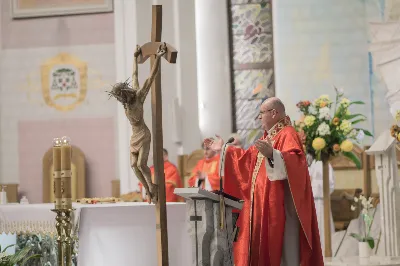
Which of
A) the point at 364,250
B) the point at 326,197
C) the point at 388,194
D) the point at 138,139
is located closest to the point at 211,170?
the point at 326,197

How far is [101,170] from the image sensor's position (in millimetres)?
13734

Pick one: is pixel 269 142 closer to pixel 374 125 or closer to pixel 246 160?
pixel 246 160

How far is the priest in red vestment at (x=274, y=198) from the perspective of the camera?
6.30 meters

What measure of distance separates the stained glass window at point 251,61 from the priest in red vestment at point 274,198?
6722 mm

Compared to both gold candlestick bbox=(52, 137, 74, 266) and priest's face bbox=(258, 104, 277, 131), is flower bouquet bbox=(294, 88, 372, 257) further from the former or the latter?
gold candlestick bbox=(52, 137, 74, 266)

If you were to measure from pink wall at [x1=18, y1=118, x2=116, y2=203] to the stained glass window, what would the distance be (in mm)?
2171

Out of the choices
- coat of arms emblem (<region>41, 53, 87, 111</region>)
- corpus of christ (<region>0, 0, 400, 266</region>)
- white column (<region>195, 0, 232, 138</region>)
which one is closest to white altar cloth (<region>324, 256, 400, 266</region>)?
corpus of christ (<region>0, 0, 400, 266</region>)

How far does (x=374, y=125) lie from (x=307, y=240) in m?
6.70

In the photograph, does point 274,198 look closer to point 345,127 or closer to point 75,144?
point 345,127

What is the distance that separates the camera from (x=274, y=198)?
254 inches

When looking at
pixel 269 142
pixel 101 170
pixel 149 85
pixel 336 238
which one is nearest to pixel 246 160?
pixel 269 142

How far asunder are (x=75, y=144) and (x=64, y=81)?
1.09 metres

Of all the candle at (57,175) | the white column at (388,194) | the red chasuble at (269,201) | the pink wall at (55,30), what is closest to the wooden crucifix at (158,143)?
the candle at (57,175)

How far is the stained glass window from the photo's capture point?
13507mm
